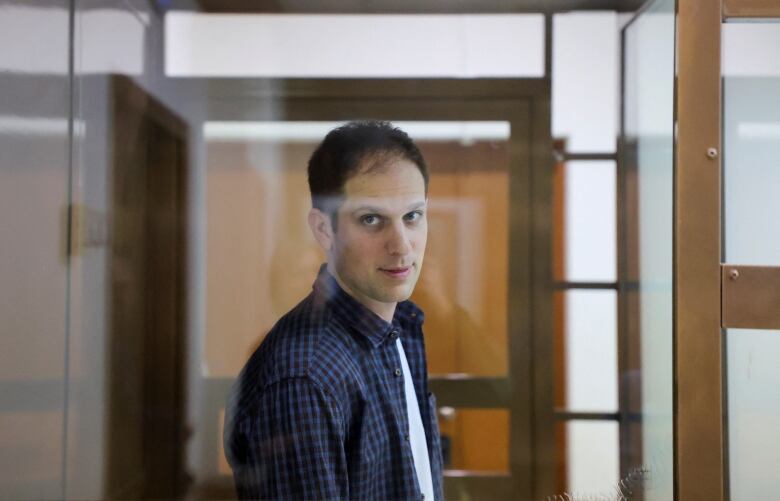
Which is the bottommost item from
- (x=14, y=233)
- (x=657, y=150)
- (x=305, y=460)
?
(x=305, y=460)

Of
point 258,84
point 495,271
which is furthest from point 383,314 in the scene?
point 258,84

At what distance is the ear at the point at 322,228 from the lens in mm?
912

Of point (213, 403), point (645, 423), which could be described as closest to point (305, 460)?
point (213, 403)

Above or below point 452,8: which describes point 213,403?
below

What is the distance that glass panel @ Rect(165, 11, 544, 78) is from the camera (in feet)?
3.08

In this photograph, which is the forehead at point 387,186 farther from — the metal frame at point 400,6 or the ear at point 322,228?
the metal frame at point 400,6

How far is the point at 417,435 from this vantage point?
0.93m

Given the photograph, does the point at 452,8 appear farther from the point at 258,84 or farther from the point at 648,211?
the point at 648,211

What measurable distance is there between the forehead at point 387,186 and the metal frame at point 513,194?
7 cm

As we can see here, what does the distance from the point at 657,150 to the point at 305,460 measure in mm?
605

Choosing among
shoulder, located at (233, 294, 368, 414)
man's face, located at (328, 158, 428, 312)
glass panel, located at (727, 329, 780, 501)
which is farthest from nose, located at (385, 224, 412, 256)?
glass panel, located at (727, 329, 780, 501)

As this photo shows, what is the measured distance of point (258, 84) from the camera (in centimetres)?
94

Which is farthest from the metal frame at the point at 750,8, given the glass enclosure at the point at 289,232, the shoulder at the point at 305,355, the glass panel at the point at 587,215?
the shoulder at the point at 305,355

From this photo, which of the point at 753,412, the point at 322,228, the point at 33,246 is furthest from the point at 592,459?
the point at 33,246
